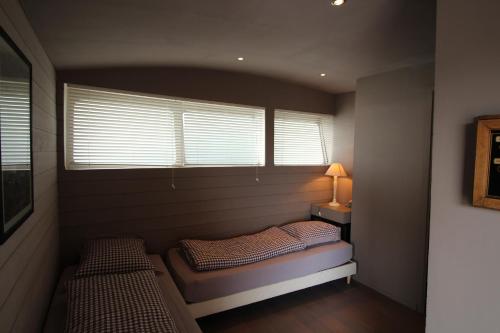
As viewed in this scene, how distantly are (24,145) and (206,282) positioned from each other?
1.68 meters

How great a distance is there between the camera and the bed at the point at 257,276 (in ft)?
7.82

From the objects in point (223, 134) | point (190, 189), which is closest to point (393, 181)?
point (223, 134)

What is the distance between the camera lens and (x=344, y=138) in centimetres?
400

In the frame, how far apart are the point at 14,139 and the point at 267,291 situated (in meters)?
2.33

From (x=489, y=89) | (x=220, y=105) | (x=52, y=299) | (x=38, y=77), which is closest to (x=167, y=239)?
(x=52, y=299)

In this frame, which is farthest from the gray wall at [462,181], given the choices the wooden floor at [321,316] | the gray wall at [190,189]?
the gray wall at [190,189]

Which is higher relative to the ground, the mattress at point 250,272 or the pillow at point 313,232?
the pillow at point 313,232

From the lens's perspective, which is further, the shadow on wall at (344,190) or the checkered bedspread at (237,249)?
the shadow on wall at (344,190)

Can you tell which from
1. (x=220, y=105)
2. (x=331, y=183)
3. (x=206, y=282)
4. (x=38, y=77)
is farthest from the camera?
(x=331, y=183)

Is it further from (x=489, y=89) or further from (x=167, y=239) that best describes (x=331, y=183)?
(x=489, y=89)

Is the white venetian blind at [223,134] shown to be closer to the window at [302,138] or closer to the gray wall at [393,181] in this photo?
the window at [302,138]

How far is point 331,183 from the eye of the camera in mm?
4168

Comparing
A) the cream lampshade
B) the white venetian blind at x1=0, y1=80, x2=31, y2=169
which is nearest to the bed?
the cream lampshade

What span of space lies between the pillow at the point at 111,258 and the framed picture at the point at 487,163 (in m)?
2.31
